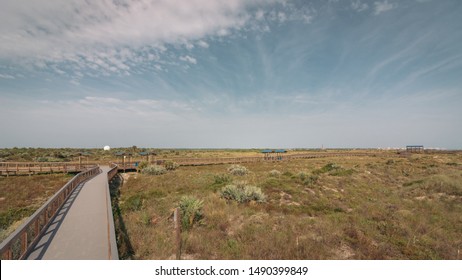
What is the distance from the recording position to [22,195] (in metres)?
19.8

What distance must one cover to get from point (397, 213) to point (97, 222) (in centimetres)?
1443

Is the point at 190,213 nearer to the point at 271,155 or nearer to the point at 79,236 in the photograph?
the point at 79,236

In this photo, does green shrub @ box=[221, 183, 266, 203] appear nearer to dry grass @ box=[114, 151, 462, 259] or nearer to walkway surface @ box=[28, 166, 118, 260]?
dry grass @ box=[114, 151, 462, 259]

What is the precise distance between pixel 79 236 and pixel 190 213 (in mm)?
4291

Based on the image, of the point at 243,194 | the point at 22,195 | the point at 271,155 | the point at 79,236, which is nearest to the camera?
the point at 79,236

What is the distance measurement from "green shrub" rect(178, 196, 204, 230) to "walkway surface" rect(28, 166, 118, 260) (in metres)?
2.95

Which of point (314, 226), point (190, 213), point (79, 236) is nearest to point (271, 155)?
point (314, 226)

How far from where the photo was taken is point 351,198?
14.6 m

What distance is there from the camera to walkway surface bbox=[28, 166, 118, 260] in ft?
21.1

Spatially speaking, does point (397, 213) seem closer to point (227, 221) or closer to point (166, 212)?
point (227, 221)

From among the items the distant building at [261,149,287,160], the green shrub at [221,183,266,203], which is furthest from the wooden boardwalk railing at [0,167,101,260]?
the distant building at [261,149,287,160]

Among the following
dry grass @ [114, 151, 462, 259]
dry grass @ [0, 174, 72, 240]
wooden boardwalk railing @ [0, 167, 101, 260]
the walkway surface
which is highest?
wooden boardwalk railing @ [0, 167, 101, 260]

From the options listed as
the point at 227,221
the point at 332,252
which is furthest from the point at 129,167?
the point at 332,252
